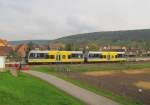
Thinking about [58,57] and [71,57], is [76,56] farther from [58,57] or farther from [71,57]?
[58,57]

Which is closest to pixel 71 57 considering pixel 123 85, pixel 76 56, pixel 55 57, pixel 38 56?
pixel 76 56

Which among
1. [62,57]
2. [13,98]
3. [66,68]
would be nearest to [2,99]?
[13,98]

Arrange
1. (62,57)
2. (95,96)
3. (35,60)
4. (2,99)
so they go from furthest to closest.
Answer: (62,57)
(35,60)
(95,96)
(2,99)

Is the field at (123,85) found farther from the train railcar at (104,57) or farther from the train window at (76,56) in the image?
the train railcar at (104,57)

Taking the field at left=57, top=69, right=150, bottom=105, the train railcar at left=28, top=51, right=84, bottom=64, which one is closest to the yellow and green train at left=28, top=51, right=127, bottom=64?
the train railcar at left=28, top=51, right=84, bottom=64

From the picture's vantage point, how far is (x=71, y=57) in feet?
212

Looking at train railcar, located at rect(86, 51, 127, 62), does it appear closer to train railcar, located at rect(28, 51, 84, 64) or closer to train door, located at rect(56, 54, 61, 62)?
train railcar, located at rect(28, 51, 84, 64)

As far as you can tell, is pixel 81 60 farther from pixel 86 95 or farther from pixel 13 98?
pixel 13 98

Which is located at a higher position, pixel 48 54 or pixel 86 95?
pixel 48 54

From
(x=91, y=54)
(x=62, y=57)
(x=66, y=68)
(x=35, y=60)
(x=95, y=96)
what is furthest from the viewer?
(x=91, y=54)

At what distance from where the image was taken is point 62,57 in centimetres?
6344

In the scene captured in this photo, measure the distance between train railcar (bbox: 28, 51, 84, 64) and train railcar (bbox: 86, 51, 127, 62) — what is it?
2489 millimetres

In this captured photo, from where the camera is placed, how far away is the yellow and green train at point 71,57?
5941cm

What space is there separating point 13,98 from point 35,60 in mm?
40236
